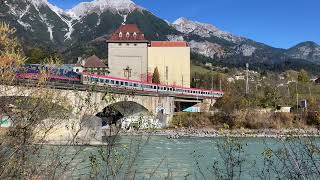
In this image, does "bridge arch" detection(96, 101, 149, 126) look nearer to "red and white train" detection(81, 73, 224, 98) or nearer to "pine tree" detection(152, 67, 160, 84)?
"red and white train" detection(81, 73, 224, 98)

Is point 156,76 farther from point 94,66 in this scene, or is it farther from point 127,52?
point 94,66

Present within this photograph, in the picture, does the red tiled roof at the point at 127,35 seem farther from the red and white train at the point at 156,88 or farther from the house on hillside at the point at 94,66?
the red and white train at the point at 156,88

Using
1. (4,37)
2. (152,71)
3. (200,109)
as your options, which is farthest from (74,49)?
(4,37)

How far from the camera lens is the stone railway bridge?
5.66 meters

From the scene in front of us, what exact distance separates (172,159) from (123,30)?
50.5 meters

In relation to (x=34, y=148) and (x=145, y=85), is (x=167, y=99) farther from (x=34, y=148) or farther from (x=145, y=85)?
(x=34, y=148)

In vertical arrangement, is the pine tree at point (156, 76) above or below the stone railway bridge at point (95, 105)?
above

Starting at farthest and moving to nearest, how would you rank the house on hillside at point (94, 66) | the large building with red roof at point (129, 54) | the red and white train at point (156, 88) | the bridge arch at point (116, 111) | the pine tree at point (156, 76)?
1. the pine tree at point (156, 76)
2. the large building with red roof at point (129, 54)
3. the red and white train at point (156, 88)
4. the house on hillside at point (94, 66)
5. the bridge arch at point (116, 111)

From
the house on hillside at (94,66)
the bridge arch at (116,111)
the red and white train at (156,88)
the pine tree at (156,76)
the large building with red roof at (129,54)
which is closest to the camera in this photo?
the bridge arch at (116,111)

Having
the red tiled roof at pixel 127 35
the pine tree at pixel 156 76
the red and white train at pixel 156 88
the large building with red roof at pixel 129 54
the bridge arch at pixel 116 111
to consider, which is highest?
the red tiled roof at pixel 127 35

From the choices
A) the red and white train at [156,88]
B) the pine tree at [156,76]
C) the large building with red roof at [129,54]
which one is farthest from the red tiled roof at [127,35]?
the red and white train at [156,88]

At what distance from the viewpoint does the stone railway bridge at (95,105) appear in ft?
18.6

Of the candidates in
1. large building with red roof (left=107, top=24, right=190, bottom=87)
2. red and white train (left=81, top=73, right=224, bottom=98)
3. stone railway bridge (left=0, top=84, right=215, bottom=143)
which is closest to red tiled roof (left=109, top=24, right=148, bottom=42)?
large building with red roof (left=107, top=24, right=190, bottom=87)

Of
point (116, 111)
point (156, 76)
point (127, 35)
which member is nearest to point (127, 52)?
point (127, 35)
